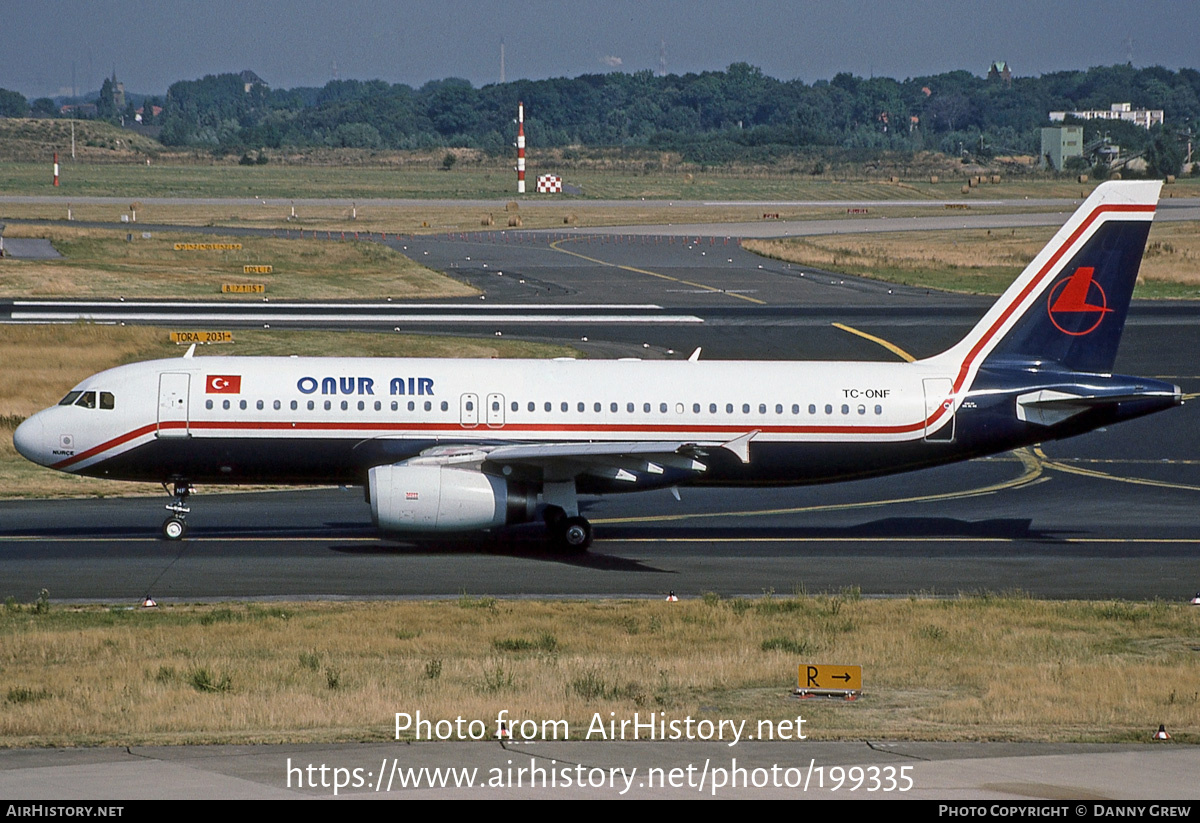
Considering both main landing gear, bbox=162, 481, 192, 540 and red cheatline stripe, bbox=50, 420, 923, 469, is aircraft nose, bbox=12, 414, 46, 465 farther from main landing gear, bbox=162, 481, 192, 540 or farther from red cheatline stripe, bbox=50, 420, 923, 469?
main landing gear, bbox=162, 481, 192, 540

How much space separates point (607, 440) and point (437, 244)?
3216 inches

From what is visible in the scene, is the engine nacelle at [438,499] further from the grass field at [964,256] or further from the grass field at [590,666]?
the grass field at [964,256]

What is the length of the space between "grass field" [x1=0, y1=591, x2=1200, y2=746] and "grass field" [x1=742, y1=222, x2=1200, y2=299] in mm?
62993

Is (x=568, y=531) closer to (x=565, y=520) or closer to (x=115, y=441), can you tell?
(x=565, y=520)

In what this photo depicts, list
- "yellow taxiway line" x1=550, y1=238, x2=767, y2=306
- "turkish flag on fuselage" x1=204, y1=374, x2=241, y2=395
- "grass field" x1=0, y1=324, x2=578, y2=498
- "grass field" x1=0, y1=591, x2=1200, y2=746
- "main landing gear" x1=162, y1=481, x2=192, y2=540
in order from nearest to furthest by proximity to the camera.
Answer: "grass field" x1=0, y1=591, x2=1200, y2=746
"turkish flag on fuselage" x1=204, y1=374, x2=241, y2=395
"main landing gear" x1=162, y1=481, x2=192, y2=540
"grass field" x1=0, y1=324, x2=578, y2=498
"yellow taxiway line" x1=550, y1=238, x2=767, y2=306

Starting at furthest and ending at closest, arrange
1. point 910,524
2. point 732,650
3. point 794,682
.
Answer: point 910,524, point 732,650, point 794,682

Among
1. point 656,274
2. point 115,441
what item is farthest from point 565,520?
point 656,274

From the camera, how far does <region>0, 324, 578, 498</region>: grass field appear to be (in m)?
53.4

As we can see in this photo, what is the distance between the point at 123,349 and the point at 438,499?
104 ft

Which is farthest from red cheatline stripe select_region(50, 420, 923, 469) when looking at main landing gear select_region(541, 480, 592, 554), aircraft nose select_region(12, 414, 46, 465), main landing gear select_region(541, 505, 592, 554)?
main landing gear select_region(541, 505, 592, 554)

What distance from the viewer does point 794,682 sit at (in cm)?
2348

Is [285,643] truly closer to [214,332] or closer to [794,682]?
[794,682]

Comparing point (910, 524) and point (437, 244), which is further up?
point (437, 244)
